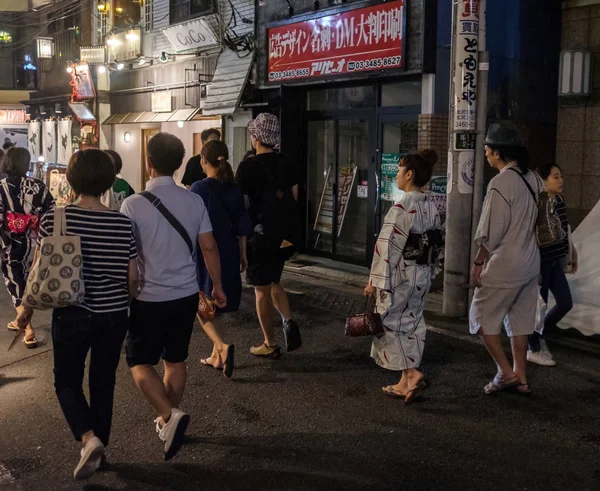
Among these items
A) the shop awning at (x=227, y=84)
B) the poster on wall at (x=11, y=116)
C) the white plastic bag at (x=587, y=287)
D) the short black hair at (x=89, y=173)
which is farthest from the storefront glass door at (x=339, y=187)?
the poster on wall at (x=11, y=116)

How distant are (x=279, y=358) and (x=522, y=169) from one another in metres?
2.70

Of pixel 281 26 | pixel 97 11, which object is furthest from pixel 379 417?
pixel 97 11

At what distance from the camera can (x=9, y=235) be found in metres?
6.69

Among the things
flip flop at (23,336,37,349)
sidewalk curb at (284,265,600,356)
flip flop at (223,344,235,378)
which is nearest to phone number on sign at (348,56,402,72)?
sidewalk curb at (284,265,600,356)

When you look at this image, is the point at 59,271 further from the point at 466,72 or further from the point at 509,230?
the point at 466,72

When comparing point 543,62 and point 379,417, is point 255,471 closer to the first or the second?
point 379,417

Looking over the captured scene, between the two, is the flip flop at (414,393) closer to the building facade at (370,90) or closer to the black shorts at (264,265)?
the black shorts at (264,265)

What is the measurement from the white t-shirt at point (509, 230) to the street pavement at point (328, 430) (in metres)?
0.98

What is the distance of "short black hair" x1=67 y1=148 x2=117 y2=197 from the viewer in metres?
3.85

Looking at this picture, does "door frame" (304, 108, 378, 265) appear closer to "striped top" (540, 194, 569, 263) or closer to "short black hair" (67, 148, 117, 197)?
"striped top" (540, 194, 569, 263)

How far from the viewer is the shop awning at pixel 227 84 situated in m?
13.0

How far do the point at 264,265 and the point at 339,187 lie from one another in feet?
19.0

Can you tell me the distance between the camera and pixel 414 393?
5246mm

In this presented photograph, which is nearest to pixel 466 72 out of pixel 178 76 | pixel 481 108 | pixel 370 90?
pixel 481 108
